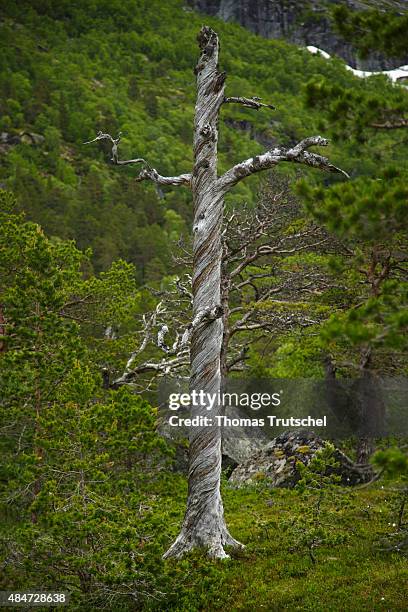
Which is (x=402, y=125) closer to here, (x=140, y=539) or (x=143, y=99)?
(x=140, y=539)

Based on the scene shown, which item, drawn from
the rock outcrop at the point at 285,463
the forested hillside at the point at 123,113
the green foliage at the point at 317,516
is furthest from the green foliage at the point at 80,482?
the rock outcrop at the point at 285,463

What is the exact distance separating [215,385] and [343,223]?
4.42 meters

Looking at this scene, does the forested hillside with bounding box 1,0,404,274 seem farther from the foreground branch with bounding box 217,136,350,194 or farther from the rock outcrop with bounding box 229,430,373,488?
the rock outcrop with bounding box 229,430,373,488

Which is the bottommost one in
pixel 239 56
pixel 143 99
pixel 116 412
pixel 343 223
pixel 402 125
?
pixel 116 412

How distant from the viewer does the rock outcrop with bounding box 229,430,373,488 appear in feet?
46.3

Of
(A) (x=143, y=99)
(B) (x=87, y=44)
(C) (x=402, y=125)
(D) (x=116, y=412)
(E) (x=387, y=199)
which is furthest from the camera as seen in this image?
(B) (x=87, y=44)

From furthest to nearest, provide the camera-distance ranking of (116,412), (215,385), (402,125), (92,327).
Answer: (92,327), (215,385), (116,412), (402,125)

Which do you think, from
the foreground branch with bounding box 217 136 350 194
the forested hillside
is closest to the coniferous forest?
the foreground branch with bounding box 217 136 350 194

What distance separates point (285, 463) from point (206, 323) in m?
7.14

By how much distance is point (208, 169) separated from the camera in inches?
368

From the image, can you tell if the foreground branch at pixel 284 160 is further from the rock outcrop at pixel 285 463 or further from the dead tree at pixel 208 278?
the rock outcrop at pixel 285 463

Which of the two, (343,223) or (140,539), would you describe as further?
(140,539)

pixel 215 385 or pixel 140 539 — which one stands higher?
pixel 215 385

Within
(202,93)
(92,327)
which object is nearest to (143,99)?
(92,327)
